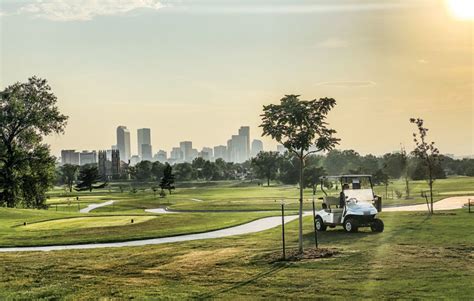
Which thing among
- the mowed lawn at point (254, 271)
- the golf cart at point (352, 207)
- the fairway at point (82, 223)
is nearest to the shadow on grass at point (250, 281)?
the mowed lawn at point (254, 271)

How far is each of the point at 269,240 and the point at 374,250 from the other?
5.27 metres

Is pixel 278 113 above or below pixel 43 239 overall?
above

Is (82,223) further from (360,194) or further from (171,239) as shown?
(360,194)

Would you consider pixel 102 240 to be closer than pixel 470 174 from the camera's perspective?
Yes

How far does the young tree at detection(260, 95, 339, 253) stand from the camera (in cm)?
1523

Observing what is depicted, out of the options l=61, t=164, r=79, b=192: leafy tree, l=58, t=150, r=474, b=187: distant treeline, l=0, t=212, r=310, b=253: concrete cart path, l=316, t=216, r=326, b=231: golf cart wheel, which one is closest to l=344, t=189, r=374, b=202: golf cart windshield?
l=316, t=216, r=326, b=231: golf cart wheel

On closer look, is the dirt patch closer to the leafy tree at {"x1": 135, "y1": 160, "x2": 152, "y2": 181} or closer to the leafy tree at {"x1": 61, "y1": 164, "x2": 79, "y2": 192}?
the leafy tree at {"x1": 61, "y1": 164, "x2": 79, "y2": 192}

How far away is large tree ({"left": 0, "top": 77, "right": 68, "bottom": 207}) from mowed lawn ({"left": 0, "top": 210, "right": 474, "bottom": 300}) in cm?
3499

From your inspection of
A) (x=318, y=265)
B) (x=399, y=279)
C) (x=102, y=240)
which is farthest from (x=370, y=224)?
(x=102, y=240)

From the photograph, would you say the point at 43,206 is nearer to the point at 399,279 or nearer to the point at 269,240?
the point at 269,240

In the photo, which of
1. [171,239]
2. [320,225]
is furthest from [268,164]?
[171,239]

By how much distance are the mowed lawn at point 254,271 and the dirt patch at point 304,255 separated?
0.51ft

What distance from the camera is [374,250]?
16.0m

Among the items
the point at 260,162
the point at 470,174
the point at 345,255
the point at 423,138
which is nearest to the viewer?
the point at 345,255
